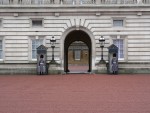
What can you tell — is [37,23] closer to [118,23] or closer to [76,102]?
[118,23]

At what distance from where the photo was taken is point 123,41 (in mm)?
28219

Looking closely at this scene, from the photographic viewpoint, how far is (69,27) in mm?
28125

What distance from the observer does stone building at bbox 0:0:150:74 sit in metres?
27.9

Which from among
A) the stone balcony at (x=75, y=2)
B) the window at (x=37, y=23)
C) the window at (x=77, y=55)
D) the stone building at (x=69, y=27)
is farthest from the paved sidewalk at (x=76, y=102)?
A: the window at (x=77, y=55)

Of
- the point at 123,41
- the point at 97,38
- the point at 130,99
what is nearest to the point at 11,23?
the point at 97,38

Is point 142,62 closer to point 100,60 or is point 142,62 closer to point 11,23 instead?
point 100,60

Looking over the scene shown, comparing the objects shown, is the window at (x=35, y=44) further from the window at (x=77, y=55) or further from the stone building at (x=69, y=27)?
the window at (x=77, y=55)

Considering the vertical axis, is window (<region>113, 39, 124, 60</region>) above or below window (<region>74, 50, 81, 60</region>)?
above

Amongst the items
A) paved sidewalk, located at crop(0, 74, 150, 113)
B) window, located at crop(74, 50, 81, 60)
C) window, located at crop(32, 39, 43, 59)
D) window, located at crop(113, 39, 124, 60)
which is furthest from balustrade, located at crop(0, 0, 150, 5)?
window, located at crop(74, 50, 81, 60)

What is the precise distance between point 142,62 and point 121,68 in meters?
1.71

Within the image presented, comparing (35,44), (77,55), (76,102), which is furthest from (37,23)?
(77,55)

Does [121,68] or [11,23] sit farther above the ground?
[11,23]

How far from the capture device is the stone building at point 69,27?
27875 mm

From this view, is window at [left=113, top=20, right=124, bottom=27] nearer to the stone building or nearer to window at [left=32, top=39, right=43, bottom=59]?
the stone building
